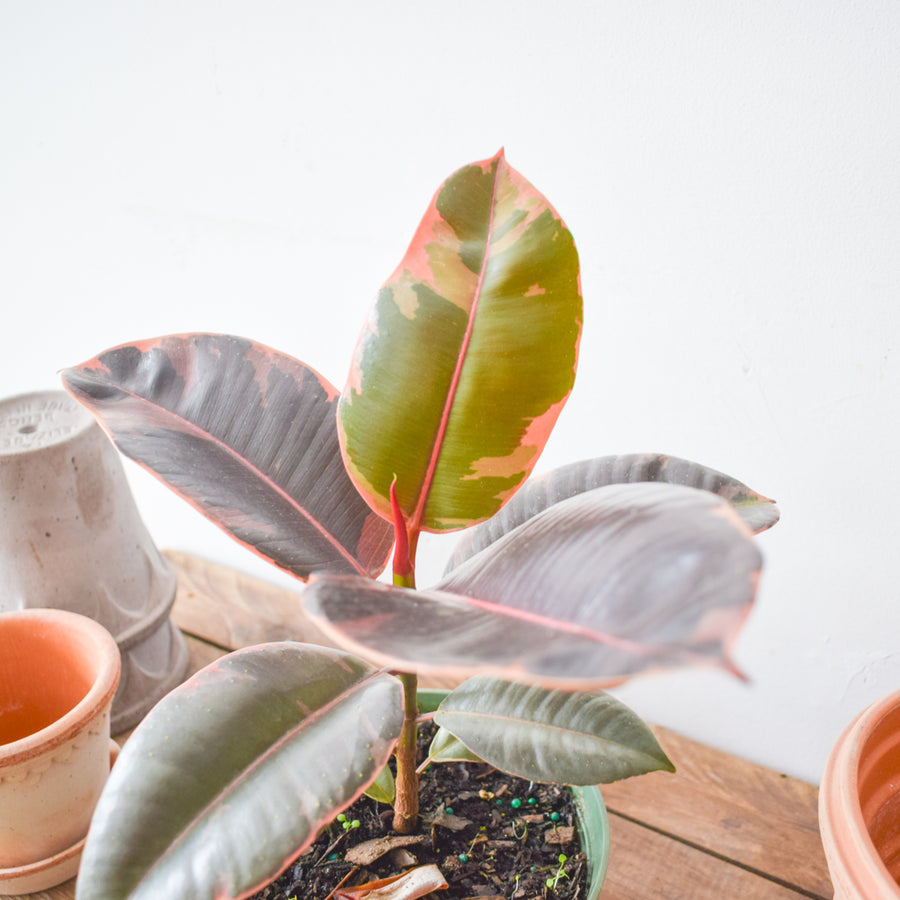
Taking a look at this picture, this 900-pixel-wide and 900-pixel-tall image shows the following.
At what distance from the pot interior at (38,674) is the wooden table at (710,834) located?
0.47 feet

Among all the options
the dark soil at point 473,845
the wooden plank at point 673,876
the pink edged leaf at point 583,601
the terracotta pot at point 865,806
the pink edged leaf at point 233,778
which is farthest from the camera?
the wooden plank at point 673,876

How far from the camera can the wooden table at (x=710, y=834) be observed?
27.7 inches

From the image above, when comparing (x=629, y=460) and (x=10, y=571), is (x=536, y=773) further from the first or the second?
(x=10, y=571)

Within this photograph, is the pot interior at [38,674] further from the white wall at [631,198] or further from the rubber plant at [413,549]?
the white wall at [631,198]

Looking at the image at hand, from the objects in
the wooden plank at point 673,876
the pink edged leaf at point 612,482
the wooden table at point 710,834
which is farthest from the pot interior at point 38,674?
the wooden plank at point 673,876

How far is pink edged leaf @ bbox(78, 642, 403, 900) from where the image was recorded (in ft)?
1.12

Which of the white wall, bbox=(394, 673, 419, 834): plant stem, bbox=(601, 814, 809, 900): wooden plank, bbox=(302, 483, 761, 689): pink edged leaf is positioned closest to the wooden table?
bbox=(601, 814, 809, 900): wooden plank

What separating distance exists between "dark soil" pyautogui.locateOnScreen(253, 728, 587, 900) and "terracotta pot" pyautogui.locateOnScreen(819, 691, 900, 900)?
183 millimetres

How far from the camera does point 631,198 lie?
0.73 m

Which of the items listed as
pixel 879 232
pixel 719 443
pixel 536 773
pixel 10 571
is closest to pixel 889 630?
pixel 719 443

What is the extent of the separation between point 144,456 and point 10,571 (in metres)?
0.44

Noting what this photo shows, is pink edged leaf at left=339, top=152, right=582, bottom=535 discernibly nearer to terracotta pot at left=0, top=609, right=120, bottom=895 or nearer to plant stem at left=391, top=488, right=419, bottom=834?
plant stem at left=391, top=488, right=419, bottom=834

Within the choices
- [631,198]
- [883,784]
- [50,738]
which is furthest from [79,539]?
[883,784]

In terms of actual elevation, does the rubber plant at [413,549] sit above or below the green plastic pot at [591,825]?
above
